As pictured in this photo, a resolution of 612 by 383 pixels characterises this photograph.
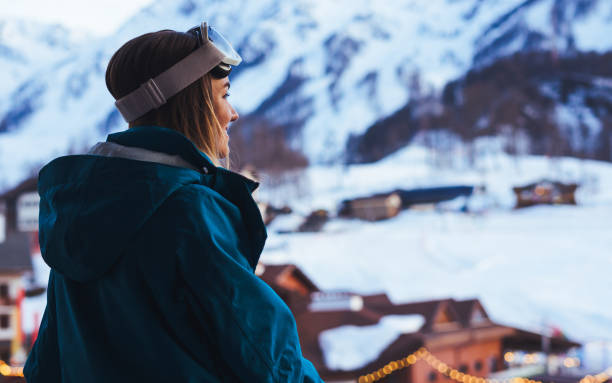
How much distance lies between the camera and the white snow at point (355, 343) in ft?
19.2

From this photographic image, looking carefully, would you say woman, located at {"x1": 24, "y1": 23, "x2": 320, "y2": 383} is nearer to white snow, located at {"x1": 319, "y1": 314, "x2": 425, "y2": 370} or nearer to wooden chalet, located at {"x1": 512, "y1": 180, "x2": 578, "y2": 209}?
white snow, located at {"x1": 319, "y1": 314, "x2": 425, "y2": 370}

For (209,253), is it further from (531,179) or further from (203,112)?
(531,179)

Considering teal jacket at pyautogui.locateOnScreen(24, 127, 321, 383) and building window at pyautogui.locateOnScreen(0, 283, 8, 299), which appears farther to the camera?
building window at pyautogui.locateOnScreen(0, 283, 8, 299)

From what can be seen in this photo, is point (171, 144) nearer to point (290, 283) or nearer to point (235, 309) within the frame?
point (235, 309)

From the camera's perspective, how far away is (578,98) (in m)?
7.73

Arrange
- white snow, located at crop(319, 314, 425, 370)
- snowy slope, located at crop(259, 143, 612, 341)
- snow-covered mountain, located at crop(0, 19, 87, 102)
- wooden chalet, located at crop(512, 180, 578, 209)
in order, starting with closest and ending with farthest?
white snow, located at crop(319, 314, 425, 370), snowy slope, located at crop(259, 143, 612, 341), wooden chalet, located at crop(512, 180, 578, 209), snow-covered mountain, located at crop(0, 19, 87, 102)

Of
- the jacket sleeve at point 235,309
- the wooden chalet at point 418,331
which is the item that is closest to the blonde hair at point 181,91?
the jacket sleeve at point 235,309

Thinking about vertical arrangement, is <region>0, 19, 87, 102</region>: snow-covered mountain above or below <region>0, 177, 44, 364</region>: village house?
above

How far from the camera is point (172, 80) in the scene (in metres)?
0.74

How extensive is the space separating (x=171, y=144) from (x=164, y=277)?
145 millimetres

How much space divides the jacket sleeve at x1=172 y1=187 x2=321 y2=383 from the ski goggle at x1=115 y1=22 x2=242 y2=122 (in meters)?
0.17

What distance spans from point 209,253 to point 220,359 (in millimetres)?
103

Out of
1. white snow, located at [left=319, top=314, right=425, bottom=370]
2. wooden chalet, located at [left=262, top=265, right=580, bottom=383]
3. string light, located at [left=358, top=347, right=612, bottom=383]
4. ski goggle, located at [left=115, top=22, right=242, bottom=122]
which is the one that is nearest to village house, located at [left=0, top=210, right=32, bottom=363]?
wooden chalet, located at [left=262, top=265, right=580, bottom=383]

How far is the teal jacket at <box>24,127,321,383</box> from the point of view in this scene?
0.60m
